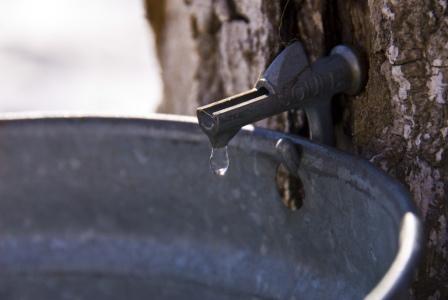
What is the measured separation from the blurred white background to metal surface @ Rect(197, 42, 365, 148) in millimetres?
2306

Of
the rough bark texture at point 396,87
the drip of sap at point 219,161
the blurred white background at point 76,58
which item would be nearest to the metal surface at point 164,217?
the drip of sap at point 219,161

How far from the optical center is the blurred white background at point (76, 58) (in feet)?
12.6

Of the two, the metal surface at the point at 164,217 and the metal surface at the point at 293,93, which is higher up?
the metal surface at the point at 293,93

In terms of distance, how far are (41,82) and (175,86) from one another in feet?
5.27

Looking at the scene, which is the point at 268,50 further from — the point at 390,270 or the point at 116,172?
the point at 390,270

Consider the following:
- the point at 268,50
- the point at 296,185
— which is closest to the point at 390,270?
the point at 296,185

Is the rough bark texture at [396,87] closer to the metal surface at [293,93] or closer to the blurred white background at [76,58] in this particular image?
the metal surface at [293,93]

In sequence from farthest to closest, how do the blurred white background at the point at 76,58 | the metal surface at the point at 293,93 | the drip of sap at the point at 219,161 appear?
1. the blurred white background at the point at 76,58
2. the drip of sap at the point at 219,161
3. the metal surface at the point at 293,93

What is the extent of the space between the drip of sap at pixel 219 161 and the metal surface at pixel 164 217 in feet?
0.07

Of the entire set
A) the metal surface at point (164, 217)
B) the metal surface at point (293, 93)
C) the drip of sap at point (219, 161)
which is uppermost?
the metal surface at point (293, 93)

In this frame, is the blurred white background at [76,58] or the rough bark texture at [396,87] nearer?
the rough bark texture at [396,87]

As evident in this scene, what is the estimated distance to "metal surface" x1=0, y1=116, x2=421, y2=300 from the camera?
1.35m

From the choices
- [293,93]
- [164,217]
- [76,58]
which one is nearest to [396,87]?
[293,93]

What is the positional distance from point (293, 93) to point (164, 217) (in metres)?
0.33
